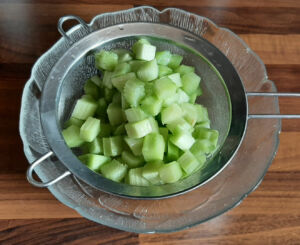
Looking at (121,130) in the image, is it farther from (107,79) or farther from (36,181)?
(36,181)

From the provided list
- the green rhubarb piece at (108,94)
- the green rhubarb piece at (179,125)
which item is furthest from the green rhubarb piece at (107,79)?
the green rhubarb piece at (179,125)

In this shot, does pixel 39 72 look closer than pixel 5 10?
Yes

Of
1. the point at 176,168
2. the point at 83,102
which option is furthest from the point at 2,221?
the point at 176,168

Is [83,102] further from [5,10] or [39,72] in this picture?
[5,10]

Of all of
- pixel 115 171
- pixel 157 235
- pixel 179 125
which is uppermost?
pixel 179 125

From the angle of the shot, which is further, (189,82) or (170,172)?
(189,82)

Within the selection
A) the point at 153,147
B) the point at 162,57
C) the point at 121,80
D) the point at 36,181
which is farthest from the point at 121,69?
the point at 36,181

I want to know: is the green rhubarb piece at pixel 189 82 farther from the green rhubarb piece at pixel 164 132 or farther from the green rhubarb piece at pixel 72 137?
the green rhubarb piece at pixel 72 137
